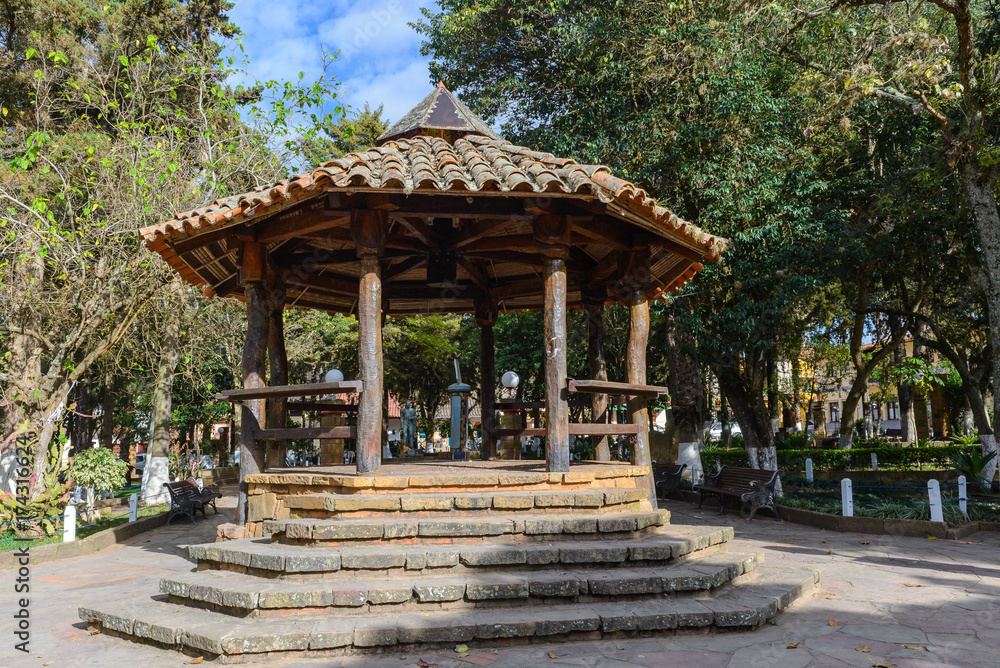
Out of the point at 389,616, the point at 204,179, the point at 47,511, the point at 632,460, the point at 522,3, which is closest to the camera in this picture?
the point at 389,616

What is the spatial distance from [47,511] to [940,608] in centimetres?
1239

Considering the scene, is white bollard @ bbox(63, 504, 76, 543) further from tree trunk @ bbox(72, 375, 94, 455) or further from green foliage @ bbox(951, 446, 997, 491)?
tree trunk @ bbox(72, 375, 94, 455)

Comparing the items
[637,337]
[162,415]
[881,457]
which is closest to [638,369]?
[637,337]

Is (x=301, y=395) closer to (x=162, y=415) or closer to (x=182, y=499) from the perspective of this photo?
(x=182, y=499)

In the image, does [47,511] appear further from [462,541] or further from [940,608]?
[940,608]

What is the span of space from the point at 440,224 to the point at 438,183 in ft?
8.22

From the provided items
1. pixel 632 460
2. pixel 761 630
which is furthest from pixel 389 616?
pixel 632 460

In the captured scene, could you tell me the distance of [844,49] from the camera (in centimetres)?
1633

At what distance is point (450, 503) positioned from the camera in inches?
220

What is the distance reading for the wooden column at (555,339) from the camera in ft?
20.7

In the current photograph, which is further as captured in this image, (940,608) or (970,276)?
(970,276)

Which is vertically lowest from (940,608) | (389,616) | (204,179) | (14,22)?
(940,608)

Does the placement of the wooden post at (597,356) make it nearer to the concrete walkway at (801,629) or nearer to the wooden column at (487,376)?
the wooden column at (487,376)

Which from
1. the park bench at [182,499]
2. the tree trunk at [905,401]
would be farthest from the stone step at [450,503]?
the tree trunk at [905,401]
